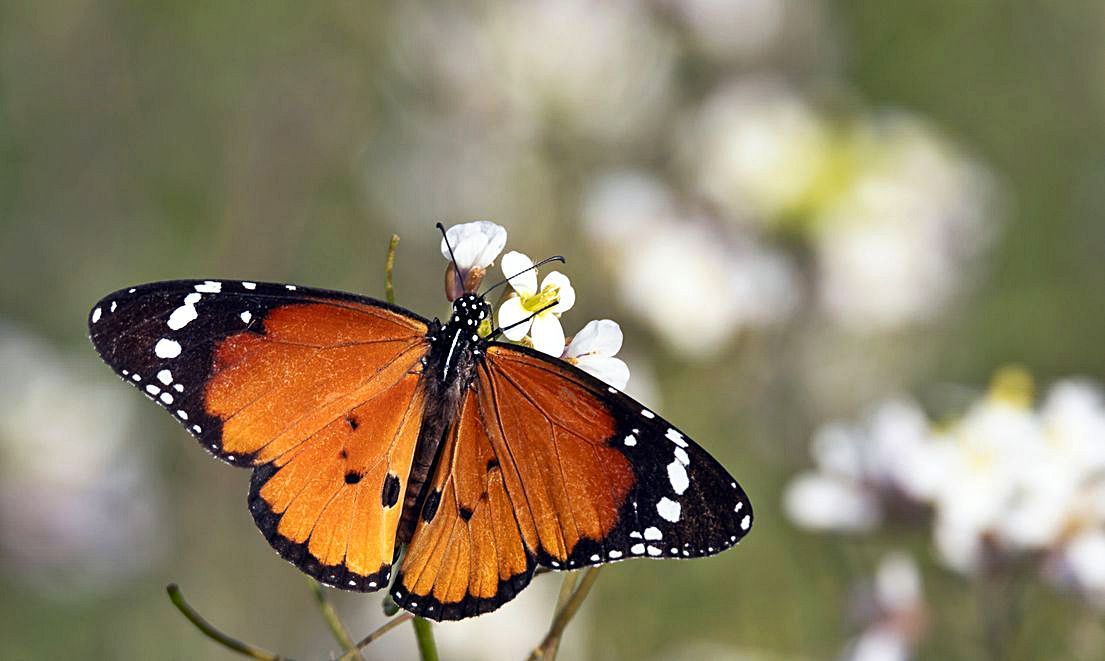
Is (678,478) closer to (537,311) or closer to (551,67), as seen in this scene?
(537,311)

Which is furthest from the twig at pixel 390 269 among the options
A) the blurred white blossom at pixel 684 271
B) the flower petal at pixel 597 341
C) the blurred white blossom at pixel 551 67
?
the blurred white blossom at pixel 551 67

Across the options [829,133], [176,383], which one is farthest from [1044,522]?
[829,133]

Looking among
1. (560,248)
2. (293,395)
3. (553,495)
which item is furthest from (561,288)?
(560,248)

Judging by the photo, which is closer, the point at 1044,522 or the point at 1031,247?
the point at 1044,522

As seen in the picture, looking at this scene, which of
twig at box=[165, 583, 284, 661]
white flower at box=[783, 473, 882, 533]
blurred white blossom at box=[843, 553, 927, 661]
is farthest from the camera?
white flower at box=[783, 473, 882, 533]

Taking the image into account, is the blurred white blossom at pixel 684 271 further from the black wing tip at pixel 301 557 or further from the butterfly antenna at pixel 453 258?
the black wing tip at pixel 301 557

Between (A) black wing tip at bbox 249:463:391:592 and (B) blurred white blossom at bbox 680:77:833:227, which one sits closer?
(A) black wing tip at bbox 249:463:391:592

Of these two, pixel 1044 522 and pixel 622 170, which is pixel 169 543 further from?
pixel 1044 522

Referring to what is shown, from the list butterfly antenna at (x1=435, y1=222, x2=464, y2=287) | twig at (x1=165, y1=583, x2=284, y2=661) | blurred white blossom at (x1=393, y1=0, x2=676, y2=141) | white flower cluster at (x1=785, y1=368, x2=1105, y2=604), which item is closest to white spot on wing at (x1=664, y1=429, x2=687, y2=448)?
butterfly antenna at (x1=435, y1=222, x2=464, y2=287)

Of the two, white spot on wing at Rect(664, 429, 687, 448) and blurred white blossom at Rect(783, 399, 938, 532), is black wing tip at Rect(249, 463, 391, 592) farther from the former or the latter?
blurred white blossom at Rect(783, 399, 938, 532)
